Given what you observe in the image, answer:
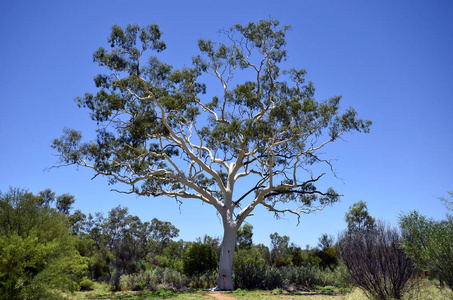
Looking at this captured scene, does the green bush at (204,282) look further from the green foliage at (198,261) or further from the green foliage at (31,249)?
the green foliage at (31,249)

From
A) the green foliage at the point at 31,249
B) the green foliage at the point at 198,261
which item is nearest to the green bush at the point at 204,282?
the green foliage at the point at 198,261

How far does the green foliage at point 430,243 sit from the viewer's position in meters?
9.42

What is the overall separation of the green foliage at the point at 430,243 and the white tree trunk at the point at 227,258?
10.2m

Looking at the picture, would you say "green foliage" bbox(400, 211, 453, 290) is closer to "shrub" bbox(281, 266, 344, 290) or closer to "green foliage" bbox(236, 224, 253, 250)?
"shrub" bbox(281, 266, 344, 290)

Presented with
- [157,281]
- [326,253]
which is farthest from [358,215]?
[157,281]

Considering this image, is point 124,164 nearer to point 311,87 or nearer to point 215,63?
point 215,63

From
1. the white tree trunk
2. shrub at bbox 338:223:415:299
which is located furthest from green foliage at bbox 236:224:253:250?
shrub at bbox 338:223:415:299

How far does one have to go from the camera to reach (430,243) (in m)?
9.88

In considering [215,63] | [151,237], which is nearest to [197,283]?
[215,63]

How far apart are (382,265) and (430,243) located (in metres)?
1.80

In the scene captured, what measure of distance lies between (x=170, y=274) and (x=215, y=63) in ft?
43.1

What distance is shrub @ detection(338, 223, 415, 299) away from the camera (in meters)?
11.0

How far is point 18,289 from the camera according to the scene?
31.2 feet

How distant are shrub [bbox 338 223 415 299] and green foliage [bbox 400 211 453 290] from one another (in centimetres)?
45
